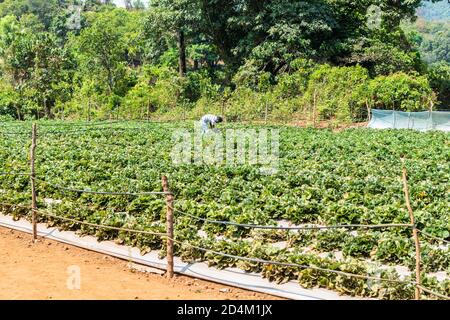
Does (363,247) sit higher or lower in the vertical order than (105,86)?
lower

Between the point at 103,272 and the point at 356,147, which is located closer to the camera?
the point at 103,272

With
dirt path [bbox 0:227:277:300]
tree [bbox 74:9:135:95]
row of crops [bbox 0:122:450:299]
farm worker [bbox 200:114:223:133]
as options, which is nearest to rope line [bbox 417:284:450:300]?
row of crops [bbox 0:122:450:299]

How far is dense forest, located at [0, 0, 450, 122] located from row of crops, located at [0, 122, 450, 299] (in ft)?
39.5

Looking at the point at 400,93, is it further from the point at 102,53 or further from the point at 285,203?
the point at 102,53

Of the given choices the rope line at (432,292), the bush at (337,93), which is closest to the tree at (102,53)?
the bush at (337,93)

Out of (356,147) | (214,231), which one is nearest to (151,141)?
(356,147)

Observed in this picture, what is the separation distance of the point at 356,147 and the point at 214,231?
29.2ft

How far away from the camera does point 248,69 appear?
3356 centimetres

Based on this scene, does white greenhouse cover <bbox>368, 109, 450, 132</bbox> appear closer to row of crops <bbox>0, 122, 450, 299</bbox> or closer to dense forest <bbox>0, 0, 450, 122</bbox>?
dense forest <bbox>0, 0, 450, 122</bbox>

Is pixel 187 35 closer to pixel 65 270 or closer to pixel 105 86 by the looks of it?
pixel 105 86

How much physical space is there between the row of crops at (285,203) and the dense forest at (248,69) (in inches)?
474

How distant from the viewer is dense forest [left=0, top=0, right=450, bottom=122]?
28.5m
